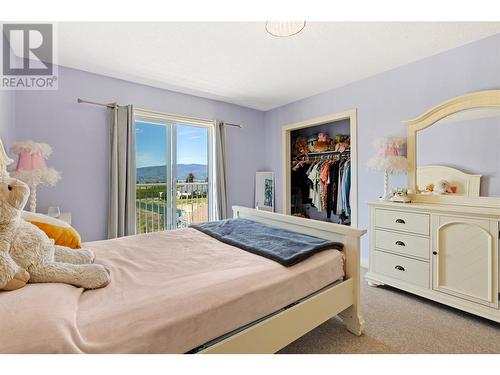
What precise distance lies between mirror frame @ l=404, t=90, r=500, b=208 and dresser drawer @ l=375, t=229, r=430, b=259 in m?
0.47

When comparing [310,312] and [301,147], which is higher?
[301,147]

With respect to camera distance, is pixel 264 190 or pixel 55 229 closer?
pixel 55 229

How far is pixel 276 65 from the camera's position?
261cm

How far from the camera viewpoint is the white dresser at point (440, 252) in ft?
5.88

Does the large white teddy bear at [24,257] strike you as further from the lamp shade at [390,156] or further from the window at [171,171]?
the lamp shade at [390,156]

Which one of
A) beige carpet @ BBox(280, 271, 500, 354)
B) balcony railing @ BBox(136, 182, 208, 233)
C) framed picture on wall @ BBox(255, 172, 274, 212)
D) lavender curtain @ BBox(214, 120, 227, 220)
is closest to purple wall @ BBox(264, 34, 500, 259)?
beige carpet @ BBox(280, 271, 500, 354)

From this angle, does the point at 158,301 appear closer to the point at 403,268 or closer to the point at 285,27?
the point at 285,27

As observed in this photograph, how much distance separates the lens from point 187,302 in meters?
1.01

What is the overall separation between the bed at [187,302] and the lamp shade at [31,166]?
94cm

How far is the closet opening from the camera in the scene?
3.33 m

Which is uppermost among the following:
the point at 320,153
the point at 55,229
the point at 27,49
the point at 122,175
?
the point at 27,49

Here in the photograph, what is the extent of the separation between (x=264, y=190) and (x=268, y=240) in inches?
98.2

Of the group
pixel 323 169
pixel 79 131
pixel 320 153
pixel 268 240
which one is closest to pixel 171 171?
pixel 79 131

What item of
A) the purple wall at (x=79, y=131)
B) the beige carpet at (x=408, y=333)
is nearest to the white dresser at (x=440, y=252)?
the beige carpet at (x=408, y=333)
